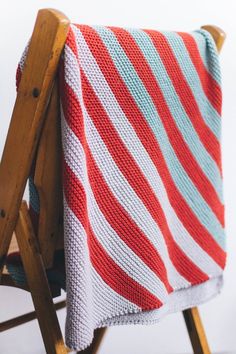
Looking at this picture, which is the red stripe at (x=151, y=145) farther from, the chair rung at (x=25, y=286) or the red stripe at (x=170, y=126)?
the chair rung at (x=25, y=286)

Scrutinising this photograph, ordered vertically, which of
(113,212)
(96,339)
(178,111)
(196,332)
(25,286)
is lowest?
(96,339)

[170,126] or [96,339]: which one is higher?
[170,126]

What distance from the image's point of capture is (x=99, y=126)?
0.72 metres

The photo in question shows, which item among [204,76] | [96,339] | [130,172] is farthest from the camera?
[96,339]

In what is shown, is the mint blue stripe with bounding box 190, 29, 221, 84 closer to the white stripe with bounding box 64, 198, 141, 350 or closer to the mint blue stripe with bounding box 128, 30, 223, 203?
the mint blue stripe with bounding box 128, 30, 223, 203

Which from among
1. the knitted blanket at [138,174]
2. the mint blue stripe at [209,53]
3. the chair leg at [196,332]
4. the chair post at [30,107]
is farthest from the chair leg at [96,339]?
the mint blue stripe at [209,53]

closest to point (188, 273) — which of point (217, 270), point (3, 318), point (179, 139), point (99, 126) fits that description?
point (217, 270)

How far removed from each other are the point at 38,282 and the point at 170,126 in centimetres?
32

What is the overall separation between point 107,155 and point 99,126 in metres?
0.05

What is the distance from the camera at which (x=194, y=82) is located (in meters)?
0.86

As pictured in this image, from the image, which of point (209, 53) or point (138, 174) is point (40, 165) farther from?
point (209, 53)

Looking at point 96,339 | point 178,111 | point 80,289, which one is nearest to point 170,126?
point 178,111

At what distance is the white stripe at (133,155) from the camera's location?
68cm

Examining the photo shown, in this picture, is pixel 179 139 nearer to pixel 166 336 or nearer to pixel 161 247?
pixel 161 247
